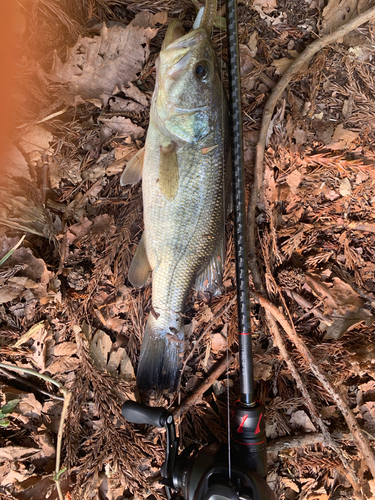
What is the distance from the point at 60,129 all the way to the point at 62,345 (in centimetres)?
169

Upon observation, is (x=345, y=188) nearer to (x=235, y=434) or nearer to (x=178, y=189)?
(x=178, y=189)

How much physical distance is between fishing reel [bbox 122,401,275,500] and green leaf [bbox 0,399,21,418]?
98cm

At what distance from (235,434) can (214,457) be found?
0.19m

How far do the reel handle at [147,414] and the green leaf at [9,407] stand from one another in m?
0.98

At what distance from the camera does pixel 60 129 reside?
2301 mm

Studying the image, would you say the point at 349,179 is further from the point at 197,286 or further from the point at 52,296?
the point at 52,296

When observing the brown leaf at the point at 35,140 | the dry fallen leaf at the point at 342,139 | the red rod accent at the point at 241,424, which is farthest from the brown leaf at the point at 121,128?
the red rod accent at the point at 241,424

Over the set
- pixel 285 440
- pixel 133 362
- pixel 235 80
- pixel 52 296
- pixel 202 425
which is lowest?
pixel 285 440

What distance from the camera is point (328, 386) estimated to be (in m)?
2.23

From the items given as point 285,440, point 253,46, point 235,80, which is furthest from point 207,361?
point 253,46

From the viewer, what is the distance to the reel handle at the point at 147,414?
5.84 feet

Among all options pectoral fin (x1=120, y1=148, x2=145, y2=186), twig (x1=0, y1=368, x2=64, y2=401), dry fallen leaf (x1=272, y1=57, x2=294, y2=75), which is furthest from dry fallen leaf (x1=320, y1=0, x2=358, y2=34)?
twig (x1=0, y1=368, x2=64, y2=401)

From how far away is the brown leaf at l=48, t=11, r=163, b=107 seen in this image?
2.19 metres

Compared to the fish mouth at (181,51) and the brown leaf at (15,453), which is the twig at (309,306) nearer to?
the fish mouth at (181,51)
